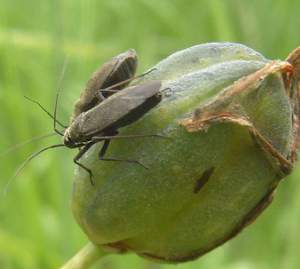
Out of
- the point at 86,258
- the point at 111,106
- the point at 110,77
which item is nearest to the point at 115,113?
the point at 111,106

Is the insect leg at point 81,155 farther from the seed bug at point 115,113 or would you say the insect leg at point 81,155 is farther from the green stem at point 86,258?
the green stem at point 86,258

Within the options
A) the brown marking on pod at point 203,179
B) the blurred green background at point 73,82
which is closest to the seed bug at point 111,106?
the brown marking on pod at point 203,179

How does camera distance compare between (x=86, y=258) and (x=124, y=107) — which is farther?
(x=86, y=258)

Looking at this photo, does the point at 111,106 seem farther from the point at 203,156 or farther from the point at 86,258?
the point at 86,258

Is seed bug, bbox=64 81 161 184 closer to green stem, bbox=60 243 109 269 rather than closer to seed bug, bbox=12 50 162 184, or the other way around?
seed bug, bbox=12 50 162 184

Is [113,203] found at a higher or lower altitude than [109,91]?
lower

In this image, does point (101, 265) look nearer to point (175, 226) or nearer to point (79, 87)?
point (79, 87)

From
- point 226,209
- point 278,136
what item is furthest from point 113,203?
point 278,136
